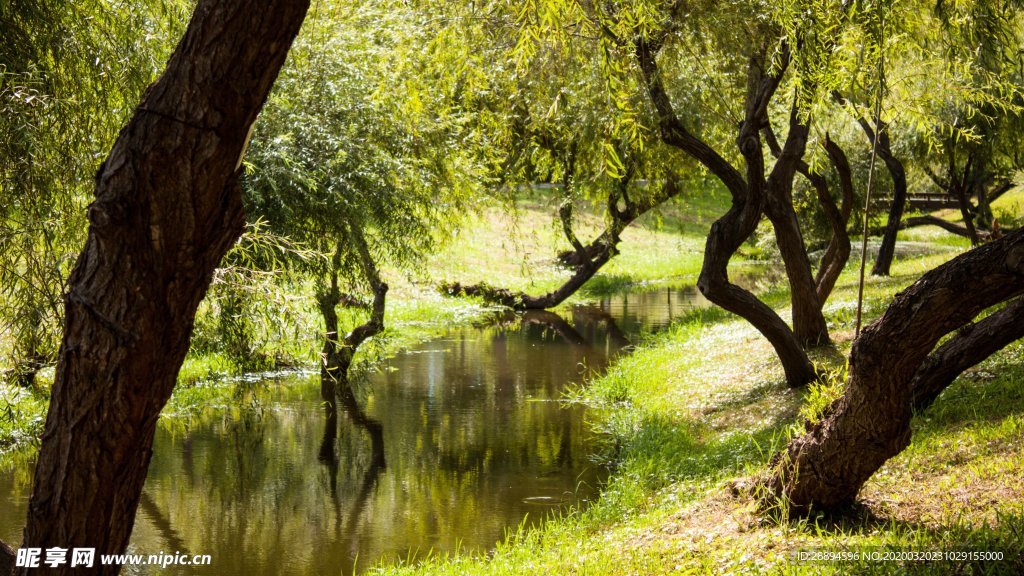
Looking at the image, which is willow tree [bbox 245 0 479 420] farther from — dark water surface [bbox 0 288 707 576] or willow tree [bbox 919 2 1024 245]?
willow tree [bbox 919 2 1024 245]

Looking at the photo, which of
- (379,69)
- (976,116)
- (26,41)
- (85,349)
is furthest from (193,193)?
(976,116)

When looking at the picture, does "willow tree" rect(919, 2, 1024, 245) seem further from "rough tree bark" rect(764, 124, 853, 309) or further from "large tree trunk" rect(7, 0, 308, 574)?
"large tree trunk" rect(7, 0, 308, 574)

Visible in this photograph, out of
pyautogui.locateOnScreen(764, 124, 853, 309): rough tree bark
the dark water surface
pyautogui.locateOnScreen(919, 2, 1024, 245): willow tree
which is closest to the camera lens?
pyautogui.locateOnScreen(919, 2, 1024, 245): willow tree

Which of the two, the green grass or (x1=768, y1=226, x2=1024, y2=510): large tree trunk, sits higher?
(x1=768, y1=226, x2=1024, y2=510): large tree trunk

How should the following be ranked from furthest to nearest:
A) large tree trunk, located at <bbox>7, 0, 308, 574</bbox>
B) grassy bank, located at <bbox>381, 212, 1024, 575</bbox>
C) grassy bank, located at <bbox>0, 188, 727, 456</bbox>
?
grassy bank, located at <bbox>0, 188, 727, 456</bbox> → grassy bank, located at <bbox>381, 212, 1024, 575</bbox> → large tree trunk, located at <bbox>7, 0, 308, 574</bbox>

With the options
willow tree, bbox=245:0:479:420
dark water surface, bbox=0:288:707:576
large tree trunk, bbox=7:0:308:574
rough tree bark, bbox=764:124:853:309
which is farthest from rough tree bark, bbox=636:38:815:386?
large tree trunk, bbox=7:0:308:574

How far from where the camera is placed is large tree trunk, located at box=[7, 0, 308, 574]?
3176 mm

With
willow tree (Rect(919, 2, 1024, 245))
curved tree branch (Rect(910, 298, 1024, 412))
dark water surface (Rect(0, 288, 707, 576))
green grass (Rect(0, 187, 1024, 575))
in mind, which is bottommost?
dark water surface (Rect(0, 288, 707, 576))

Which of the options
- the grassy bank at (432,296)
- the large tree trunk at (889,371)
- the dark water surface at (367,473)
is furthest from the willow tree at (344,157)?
the large tree trunk at (889,371)

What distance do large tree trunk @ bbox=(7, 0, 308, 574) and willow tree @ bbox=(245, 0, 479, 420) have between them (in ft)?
22.6

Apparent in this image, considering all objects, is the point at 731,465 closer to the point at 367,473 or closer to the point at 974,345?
the point at 974,345

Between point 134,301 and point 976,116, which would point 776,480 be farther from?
point 976,116

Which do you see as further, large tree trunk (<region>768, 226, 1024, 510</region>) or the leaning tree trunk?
the leaning tree trunk

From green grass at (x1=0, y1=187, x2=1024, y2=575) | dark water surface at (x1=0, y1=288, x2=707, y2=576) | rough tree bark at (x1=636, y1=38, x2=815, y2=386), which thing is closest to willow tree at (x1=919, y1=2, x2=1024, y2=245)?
rough tree bark at (x1=636, y1=38, x2=815, y2=386)
